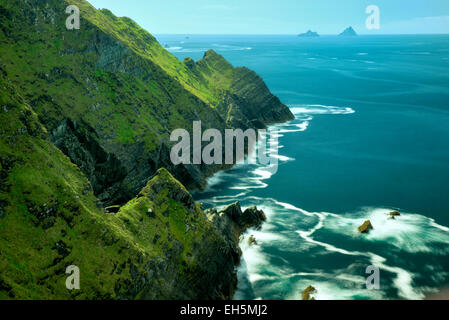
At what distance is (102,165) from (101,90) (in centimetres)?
1767

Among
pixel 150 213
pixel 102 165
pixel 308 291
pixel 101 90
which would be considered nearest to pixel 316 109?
pixel 101 90

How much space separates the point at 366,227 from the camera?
62.0m

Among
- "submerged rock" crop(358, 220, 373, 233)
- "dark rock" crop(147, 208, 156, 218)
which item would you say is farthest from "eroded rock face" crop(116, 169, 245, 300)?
"submerged rock" crop(358, 220, 373, 233)

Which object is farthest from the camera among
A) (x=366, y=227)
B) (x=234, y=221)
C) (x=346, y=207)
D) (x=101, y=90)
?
(x=101, y=90)

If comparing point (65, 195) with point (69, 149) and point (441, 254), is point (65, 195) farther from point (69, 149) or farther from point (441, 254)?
point (441, 254)

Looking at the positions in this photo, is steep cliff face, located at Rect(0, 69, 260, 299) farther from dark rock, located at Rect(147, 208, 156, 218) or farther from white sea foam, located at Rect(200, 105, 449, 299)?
white sea foam, located at Rect(200, 105, 449, 299)

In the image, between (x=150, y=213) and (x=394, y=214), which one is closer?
(x=150, y=213)

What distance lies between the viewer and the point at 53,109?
65.4 meters

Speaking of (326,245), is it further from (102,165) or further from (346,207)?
(102,165)

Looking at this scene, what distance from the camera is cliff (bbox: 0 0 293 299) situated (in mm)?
32062

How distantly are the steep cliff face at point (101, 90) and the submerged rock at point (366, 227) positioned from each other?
33114 millimetres

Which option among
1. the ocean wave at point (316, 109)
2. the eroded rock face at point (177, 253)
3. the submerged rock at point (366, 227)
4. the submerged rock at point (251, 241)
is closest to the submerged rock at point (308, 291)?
the eroded rock face at point (177, 253)

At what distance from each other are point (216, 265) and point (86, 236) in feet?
53.6
